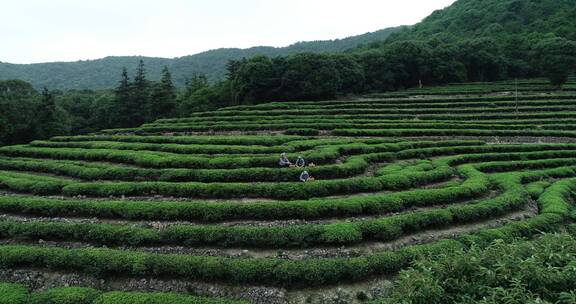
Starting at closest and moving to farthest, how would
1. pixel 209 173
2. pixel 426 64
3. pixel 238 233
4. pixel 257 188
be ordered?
pixel 238 233 → pixel 257 188 → pixel 209 173 → pixel 426 64

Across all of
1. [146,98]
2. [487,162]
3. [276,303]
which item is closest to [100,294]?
[276,303]

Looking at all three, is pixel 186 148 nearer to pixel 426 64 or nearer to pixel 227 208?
pixel 227 208

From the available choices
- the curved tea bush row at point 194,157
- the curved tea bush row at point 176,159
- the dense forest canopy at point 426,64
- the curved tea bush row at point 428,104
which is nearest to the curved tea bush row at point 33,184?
the curved tea bush row at point 176,159

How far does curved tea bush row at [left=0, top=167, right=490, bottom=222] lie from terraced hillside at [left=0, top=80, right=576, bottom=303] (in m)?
0.07

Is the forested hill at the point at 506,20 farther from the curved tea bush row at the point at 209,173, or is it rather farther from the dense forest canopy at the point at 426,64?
the curved tea bush row at the point at 209,173

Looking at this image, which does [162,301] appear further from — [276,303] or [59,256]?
[59,256]

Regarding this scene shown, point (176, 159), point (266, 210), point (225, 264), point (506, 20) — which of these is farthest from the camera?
point (506, 20)

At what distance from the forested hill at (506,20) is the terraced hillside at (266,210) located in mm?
74980

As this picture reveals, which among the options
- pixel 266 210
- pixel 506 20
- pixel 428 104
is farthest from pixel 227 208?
pixel 506 20

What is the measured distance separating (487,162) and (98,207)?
29.7 meters

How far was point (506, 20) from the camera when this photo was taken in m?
116

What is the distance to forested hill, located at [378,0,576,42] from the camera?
324ft

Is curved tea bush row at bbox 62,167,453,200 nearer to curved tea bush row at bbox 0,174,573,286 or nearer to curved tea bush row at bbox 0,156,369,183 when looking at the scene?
curved tea bush row at bbox 0,156,369,183

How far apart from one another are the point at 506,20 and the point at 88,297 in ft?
440
